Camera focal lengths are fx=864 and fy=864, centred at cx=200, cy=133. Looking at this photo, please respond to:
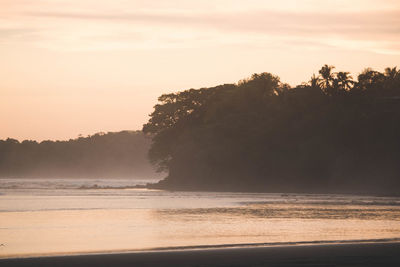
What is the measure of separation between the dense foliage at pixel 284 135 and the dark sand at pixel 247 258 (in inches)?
3006

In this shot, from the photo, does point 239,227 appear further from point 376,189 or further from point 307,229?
point 376,189

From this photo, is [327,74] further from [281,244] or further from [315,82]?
[281,244]

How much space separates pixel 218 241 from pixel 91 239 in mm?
4882

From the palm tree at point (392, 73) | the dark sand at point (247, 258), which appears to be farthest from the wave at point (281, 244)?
the palm tree at point (392, 73)

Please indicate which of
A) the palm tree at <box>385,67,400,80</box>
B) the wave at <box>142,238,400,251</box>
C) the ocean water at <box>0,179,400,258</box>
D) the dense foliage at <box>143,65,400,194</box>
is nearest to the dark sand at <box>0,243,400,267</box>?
the wave at <box>142,238,400,251</box>

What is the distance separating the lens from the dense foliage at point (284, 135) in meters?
111

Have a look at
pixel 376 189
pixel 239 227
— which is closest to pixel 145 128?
pixel 376 189

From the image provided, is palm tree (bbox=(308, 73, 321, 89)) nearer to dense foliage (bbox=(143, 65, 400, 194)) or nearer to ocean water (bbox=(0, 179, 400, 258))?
dense foliage (bbox=(143, 65, 400, 194))

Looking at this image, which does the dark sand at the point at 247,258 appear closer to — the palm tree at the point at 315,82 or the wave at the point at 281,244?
the wave at the point at 281,244

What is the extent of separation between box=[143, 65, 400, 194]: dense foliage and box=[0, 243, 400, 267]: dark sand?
250ft

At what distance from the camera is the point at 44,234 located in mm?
35094

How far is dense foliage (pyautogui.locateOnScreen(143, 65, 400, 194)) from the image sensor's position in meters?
111

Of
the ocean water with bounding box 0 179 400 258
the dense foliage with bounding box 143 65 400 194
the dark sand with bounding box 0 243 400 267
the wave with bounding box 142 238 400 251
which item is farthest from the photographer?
the dense foliage with bounding box 143 65 400 194

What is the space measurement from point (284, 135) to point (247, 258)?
100425 mm
